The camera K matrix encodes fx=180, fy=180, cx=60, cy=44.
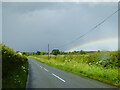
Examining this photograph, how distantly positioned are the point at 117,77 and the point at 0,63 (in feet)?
27.7

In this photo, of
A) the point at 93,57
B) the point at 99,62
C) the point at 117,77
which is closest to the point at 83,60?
the point at 93,57

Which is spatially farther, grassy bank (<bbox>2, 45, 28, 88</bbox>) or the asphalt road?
the asphalt road

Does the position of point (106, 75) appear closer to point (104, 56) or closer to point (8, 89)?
point (104, 56)

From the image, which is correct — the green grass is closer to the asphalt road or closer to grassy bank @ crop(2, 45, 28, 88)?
grassy bank @ crop(2, 45, 28, 88)

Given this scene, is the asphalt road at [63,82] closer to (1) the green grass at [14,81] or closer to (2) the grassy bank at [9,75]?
(1) the green grass at [14,81]

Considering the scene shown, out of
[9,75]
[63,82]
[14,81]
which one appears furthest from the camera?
[9,75]

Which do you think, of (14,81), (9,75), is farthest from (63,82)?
(9,75)

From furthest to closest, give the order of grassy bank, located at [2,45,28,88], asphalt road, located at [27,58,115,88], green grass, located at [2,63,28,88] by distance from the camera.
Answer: asphalt road, located at [27,58,115,88]
grassy bank, located at [2,45,28,88]
green grass, located at [2,63,28,88]

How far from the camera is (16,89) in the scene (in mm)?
8844

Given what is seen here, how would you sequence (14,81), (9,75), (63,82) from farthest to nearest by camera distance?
(9,75) < (63,82) < (14,81)

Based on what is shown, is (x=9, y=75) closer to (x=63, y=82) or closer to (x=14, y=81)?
(x=14, y=81)

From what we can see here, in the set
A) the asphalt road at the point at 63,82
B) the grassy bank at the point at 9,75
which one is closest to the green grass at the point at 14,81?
the grassy bank at the point at 9,75

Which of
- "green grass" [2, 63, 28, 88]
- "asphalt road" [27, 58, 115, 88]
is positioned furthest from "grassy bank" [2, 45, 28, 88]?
"asphalt road" [27, 58, 115, 88]

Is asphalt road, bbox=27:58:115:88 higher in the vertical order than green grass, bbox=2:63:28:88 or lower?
lower
